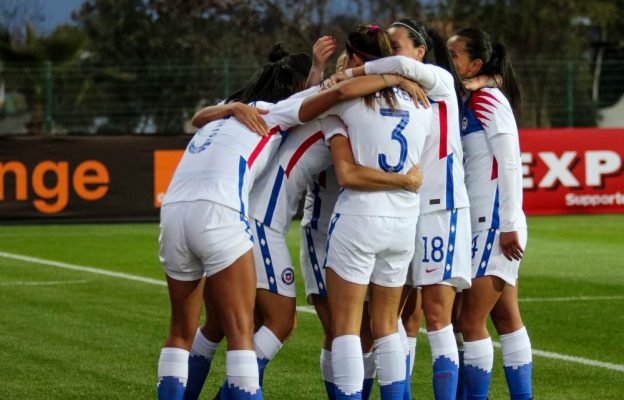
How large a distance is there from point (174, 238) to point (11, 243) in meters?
13.1

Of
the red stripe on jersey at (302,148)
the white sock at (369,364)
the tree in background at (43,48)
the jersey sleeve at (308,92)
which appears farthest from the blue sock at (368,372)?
the tree in background at (43,48)

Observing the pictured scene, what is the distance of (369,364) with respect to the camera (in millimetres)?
7391

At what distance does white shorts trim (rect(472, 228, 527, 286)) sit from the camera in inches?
280

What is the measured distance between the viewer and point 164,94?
24422mm

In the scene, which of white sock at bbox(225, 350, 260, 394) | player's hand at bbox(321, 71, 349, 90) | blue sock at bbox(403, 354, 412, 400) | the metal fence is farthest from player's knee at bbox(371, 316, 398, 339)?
the metal fence

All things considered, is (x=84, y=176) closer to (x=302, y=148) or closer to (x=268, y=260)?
(x=268, y=260)

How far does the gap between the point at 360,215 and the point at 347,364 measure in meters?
0.69

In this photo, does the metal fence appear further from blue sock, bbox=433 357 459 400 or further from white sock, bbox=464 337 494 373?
blue sock, bbox=433 357 459 400

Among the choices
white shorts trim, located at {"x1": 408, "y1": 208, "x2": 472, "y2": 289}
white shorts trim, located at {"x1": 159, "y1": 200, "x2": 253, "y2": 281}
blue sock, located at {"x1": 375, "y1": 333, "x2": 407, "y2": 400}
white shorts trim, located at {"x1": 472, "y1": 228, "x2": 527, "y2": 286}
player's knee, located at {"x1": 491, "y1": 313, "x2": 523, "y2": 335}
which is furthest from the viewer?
player's knee, located at {"x1": 491, "y1": 313, "x2": 523, "y2": 335}

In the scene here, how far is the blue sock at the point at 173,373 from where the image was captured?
6.69 metres

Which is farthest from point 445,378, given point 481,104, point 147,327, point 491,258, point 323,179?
point 147,327

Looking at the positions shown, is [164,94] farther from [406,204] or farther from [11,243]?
[406,204]

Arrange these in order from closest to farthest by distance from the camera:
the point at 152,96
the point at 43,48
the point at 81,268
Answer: the point at 81,268 → the point at 152,96 → the point at 43,48

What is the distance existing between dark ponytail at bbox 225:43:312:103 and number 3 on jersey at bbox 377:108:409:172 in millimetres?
609
